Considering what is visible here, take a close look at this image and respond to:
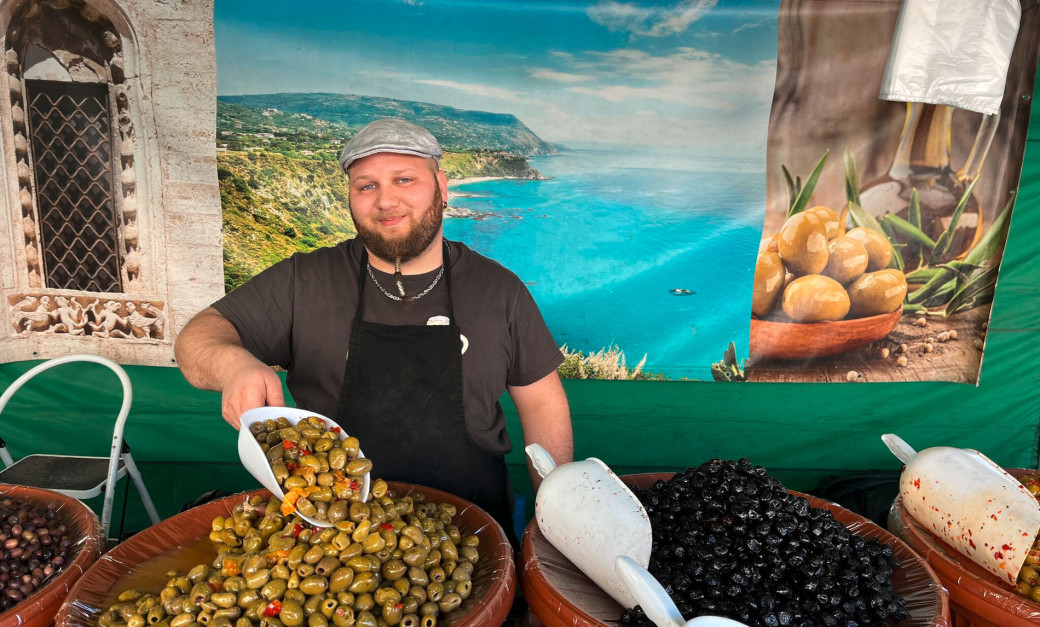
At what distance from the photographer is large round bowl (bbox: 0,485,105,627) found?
1281 mm

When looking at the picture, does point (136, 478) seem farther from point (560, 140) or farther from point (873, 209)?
point (873, 209)

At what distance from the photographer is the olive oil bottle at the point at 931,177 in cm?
307

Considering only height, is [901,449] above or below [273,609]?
above

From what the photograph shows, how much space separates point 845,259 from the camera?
3197 millimetres

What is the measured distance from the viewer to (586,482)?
1.41m

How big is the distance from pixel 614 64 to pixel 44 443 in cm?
357

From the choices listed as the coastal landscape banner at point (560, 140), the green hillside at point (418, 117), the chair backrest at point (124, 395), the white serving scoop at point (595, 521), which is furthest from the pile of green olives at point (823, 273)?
the chair backrest at point (124, 395)

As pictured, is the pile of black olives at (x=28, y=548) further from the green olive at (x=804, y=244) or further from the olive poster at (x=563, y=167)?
the green olive at (x=804, y=244)

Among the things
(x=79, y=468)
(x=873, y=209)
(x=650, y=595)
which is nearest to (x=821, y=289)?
(x=873, y=209)

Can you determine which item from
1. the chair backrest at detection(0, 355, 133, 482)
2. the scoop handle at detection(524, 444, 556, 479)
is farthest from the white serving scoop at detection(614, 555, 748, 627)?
the chair backrest at detection(0, 355, 133, 482)

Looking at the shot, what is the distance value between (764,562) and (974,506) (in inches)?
23.1

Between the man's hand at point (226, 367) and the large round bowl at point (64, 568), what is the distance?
1.34ft

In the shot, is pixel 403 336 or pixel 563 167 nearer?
pixel 403 336

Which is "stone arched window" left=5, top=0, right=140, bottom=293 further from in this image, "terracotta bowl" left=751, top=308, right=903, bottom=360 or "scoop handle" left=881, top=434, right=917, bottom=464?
"scoop handle" left=881, top=434, right=917, bottom=464
